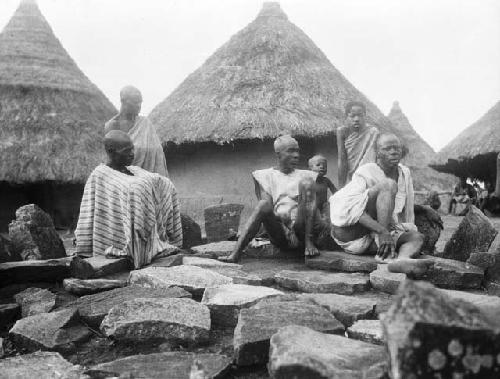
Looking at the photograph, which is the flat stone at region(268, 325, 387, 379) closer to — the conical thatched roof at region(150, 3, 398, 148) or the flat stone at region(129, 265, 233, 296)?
the flat stone at region(129, 265, 233, 296)

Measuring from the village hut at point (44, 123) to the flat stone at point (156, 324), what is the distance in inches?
358

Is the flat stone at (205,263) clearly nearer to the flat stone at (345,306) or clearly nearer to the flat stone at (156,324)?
the flat stone at (345,306)

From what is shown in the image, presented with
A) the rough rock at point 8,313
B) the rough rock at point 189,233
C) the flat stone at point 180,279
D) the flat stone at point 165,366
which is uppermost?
the flat stone at point 165,366

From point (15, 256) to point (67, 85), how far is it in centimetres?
898

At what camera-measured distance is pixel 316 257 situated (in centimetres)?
417

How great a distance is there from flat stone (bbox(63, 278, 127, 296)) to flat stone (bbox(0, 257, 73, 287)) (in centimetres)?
30

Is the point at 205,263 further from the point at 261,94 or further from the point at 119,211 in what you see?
the point at 261,94

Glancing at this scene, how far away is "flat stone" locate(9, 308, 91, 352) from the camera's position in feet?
8.20

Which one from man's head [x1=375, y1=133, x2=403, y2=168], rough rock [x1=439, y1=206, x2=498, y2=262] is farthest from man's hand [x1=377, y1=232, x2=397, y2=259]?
rough rock [x1=439, y1=206, x2=498, y2=262]

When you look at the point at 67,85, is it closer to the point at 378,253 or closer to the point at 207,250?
the point at 207,250

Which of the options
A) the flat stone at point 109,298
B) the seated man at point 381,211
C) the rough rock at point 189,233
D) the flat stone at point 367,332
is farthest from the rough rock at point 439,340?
the rough rock at point 189,233

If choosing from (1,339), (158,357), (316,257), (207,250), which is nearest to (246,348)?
(158,357)

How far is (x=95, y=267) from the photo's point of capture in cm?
374

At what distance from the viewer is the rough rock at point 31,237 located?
14.4 feet
